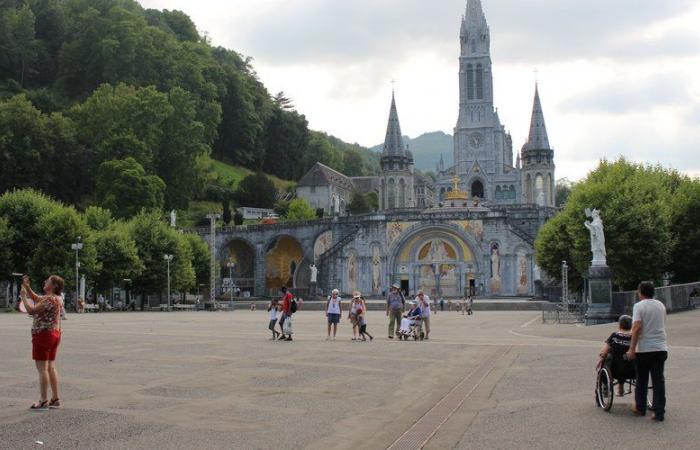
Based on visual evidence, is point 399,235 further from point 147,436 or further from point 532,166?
point 147,436

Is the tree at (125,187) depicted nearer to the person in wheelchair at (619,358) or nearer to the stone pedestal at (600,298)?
the stone pedestal at (600,298)

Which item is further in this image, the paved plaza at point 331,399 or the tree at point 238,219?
the tree at point 238,219

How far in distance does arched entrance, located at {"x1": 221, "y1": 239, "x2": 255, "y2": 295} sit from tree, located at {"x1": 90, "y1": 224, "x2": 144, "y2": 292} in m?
26.5

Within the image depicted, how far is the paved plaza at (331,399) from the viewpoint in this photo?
9094mm

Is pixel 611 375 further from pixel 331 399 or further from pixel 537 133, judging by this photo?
pixel 537 133

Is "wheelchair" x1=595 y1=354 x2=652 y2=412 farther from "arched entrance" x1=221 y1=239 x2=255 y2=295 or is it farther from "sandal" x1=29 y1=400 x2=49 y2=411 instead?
"arched entrance" x1=221 y1=239 x2=255 y2=295

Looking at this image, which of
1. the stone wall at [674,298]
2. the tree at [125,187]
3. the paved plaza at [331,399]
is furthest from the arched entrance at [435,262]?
the paved plaza at [331,399]

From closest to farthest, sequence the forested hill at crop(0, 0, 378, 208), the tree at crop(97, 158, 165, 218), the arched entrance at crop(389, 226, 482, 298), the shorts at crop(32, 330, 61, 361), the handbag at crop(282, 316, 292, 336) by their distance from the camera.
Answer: the shorts at crop(32, 330, 61, 361) → the handbag at crop(282, 316, 292, 336) → the tree at crop(97, 158, 165, 218) → the arched entrance at crop(389, 226, 482, 298) → the forested hill at crop(0, 0, 378, 208)

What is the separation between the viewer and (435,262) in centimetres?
7344

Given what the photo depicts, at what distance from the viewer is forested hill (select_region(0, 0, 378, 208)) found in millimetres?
73250

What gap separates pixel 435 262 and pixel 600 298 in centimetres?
4222

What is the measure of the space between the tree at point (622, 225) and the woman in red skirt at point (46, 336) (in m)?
35.7

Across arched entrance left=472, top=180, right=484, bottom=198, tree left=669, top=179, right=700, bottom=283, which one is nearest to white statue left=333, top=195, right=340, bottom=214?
arched entrance left=472, top=180, right=484, bottom=198

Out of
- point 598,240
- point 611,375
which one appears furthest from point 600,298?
point 611,375
